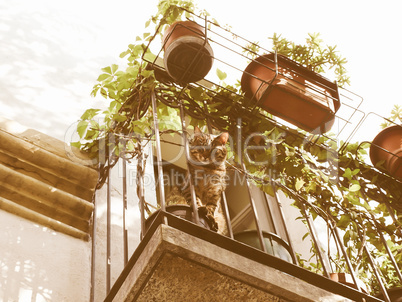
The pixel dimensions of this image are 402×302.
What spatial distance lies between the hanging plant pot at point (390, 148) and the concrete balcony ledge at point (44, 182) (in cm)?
215

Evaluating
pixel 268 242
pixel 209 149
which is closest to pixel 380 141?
pixel 268 242

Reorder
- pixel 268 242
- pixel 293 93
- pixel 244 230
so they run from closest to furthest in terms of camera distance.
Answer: pixel 268 242 < pixel 293 93 < pixel 244 230

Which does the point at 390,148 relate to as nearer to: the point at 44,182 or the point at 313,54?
the point at 313,54

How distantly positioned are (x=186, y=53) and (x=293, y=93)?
0.75 metres

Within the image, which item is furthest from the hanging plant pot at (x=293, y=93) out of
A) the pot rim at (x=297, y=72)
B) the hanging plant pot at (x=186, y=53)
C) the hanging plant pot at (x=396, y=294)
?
the hanging plant pot at (x=396, y=294)

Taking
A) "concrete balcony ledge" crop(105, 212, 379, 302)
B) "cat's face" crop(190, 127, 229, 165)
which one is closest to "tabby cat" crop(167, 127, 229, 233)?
"cat's face" crop(190, 127, 229, 165)

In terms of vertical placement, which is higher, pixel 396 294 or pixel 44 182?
pixel 396 294

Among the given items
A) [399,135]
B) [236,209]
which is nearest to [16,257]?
[399,135]

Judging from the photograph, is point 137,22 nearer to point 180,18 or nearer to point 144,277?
point 180,18

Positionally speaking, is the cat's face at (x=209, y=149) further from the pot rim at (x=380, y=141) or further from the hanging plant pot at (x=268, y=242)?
the pot rim at (x=380, y=141)

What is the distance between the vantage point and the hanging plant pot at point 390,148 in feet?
12.8

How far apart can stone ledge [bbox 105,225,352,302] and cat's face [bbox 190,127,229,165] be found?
3.32 feet

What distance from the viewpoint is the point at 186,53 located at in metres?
3.31

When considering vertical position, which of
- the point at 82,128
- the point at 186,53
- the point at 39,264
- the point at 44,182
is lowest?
the point at 39,264
